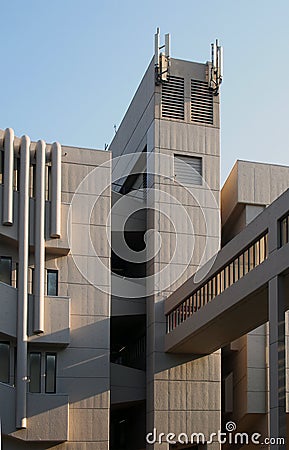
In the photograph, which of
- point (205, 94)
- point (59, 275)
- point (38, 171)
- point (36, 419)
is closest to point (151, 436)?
point (36, 419)

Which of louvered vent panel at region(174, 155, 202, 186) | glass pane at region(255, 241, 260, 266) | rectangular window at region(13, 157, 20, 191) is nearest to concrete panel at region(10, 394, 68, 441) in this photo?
rectangular window at region(13, 157, 20, 191)

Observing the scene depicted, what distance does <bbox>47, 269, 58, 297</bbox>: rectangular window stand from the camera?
86.0 ft

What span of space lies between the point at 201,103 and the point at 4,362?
35.1 feet

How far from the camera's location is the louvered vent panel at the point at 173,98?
2861 centimetres

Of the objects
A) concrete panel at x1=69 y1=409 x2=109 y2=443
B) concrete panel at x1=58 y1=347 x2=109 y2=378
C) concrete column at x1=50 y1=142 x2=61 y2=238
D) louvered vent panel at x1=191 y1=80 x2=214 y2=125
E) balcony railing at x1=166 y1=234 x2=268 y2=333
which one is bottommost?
concrete panel at x1=69 y1=409 x2=109 y2=443

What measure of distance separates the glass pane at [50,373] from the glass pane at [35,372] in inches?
9.4

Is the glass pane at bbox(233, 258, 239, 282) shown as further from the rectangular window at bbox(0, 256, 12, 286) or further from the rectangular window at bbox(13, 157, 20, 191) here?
the rectangular window at bbox(13, 157, 20, 191)

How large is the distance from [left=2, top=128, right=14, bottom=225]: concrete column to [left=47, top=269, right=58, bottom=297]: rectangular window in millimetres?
2049

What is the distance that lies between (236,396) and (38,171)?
1021cm

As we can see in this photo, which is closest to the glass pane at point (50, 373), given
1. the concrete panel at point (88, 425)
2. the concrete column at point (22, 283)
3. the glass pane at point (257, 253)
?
the concrete panel at point (88, 425)

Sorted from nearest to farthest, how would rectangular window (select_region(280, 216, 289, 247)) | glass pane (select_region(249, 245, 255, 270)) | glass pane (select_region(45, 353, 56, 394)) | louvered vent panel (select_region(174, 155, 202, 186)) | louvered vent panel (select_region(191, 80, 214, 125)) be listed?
rectangular window (select_region(280, 216, 289, 247))
glass pane (select_region(249, 245, 255, 270))
glass pane (select_region(45, 353, 56, 394))
louvered vent panel (select_region(174, 155, 202, 186))
louvered vent panel (select_region(191, 80, 214, 125))

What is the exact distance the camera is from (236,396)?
96.3 ft

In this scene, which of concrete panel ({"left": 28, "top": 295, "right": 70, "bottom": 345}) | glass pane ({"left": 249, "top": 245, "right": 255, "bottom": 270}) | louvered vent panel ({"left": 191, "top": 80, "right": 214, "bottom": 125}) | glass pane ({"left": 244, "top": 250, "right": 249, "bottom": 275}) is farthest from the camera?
louvered vent panel ({"left": 191, "top": 80, "right": 214, "bottom": 125})

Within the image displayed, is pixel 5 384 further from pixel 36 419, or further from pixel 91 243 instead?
pixel 91 243
